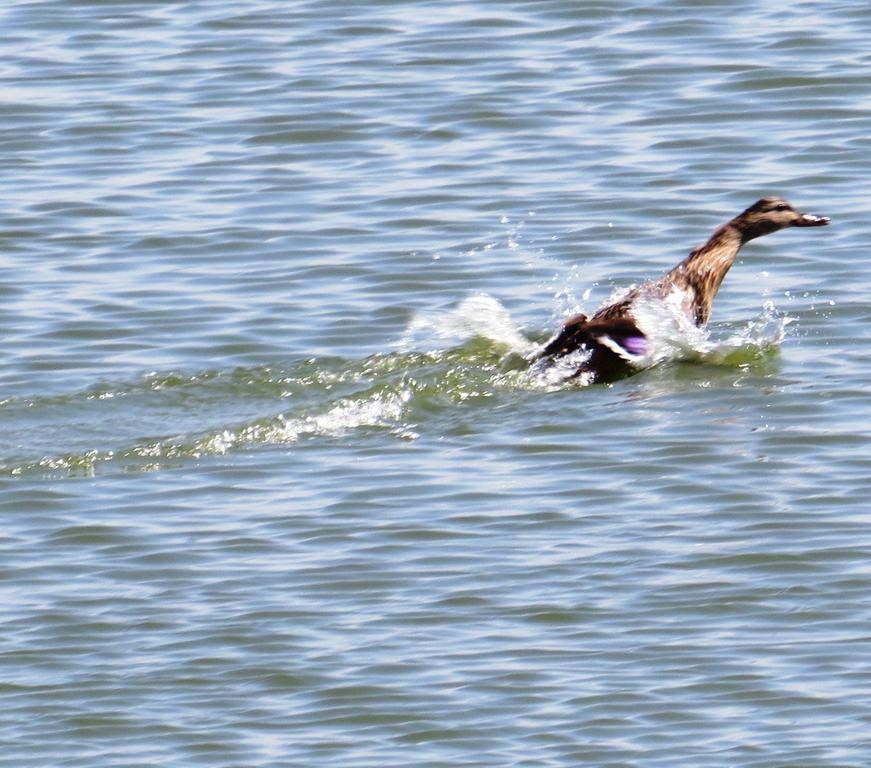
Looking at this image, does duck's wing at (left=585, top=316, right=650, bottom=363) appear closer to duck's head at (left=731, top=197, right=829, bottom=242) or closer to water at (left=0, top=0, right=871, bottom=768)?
water at (left=0, top=0, right=871, bottom=768)

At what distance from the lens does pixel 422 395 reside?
36.5 feet

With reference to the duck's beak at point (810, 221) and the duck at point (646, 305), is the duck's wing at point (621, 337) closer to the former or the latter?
the duck at point (646, 305)

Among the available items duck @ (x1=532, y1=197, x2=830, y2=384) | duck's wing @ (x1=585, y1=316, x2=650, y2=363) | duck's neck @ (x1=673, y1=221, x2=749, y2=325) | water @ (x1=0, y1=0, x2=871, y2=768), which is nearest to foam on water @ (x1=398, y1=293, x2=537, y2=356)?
water @ (x1=0, y1=0, x2=871, y2=768)

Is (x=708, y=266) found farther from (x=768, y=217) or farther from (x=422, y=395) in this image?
(x=422, y=395)

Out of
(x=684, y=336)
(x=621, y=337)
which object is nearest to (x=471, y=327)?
(x=621, y=337)

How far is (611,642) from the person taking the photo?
814 cm

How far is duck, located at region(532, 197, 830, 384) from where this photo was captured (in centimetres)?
1138

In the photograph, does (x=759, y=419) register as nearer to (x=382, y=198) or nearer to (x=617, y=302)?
(x=617, y=302)

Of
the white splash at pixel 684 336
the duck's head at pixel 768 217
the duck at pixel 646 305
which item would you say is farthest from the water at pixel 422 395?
the duck's head at pixel 768 217

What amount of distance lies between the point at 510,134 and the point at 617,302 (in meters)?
3.95

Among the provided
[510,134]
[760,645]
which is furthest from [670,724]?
[510,134]

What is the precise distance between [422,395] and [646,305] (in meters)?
1.29

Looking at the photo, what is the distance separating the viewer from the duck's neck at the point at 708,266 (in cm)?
1207

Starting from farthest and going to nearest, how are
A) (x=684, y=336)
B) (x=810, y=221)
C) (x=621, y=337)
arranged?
(x=810, y=221), (x=684, y=336), (x=621, y=337)
